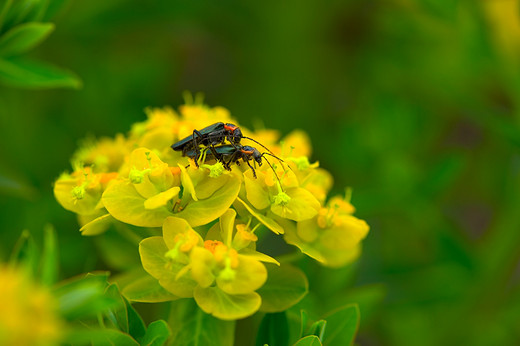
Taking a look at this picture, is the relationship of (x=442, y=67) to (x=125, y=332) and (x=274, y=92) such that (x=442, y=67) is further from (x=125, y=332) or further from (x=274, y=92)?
(x=125, y=332)

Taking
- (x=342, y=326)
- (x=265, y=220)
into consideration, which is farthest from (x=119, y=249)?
(x=342, y=326)

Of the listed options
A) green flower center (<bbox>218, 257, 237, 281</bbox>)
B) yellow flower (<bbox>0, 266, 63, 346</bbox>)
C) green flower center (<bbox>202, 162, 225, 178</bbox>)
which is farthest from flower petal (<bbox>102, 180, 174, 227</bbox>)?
yellow flower (<bbox>0, 266, 63, 346</bbox>)

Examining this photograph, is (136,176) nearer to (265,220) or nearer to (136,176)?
(136,176)

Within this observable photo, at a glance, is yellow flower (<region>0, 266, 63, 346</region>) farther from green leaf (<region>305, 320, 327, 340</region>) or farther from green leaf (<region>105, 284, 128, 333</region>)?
green leaf (<region>305, 320, 327, 340</region>)

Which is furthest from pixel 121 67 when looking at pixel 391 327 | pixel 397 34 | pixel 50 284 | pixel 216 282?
pixel 50 284

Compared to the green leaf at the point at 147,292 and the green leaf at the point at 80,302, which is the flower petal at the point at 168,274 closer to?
the green leaf at the point at 147,292
